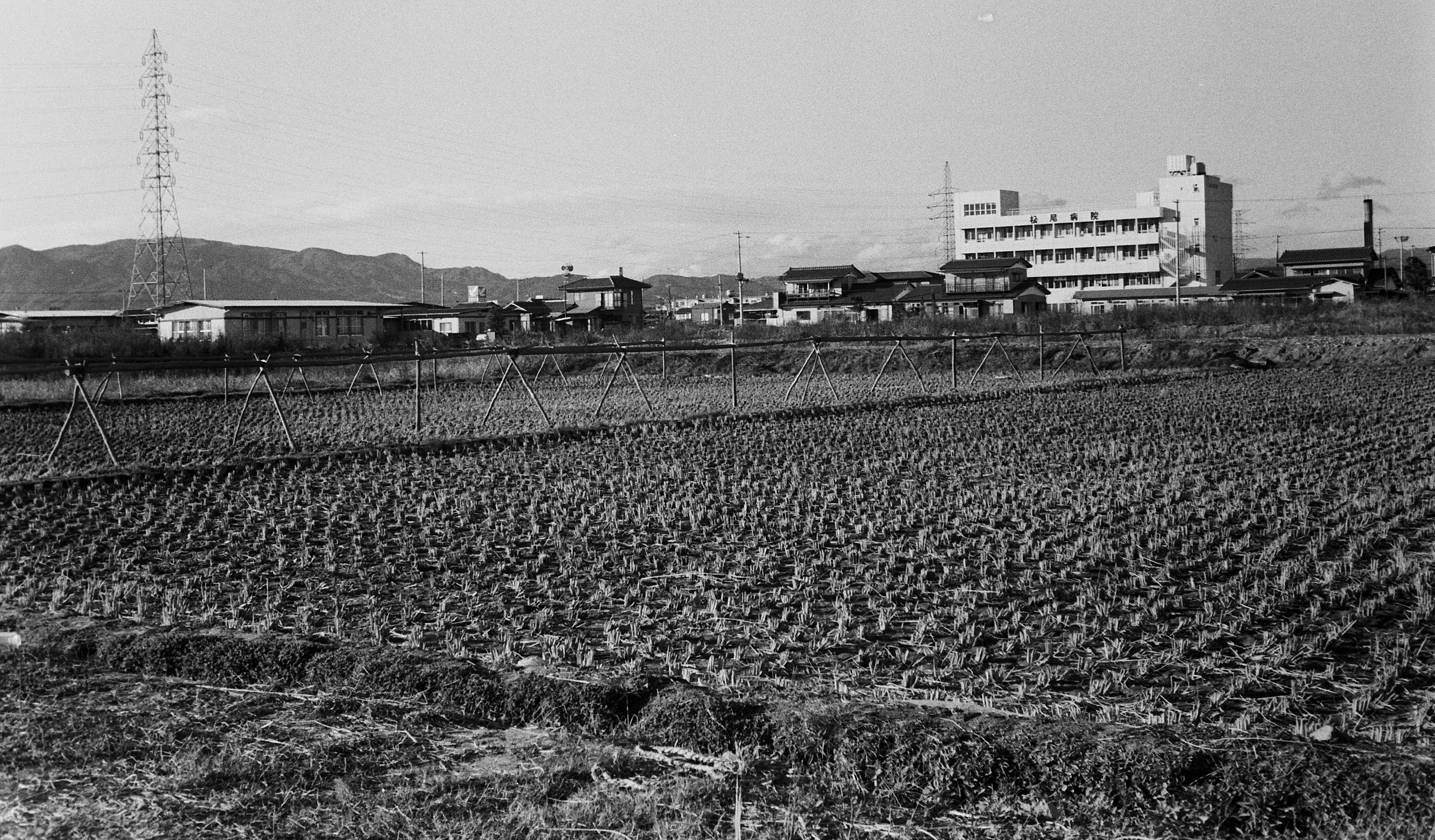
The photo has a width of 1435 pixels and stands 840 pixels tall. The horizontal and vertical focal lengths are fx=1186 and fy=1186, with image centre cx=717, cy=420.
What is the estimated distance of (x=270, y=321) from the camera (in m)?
43.8

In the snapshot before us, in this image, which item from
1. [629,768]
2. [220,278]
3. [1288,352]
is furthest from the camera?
[220,278]

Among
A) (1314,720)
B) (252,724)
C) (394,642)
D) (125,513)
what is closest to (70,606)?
(394,642)

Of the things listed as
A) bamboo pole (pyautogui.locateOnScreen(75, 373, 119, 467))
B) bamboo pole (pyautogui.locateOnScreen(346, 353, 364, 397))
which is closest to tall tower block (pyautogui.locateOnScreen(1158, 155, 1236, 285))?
bamboo pole (pyautogui.locateOnScreen(346, 353, 364, 397))

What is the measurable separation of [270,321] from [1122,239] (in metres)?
43.0

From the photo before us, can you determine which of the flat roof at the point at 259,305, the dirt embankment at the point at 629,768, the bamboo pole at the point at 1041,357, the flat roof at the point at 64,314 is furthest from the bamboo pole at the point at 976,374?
the flat roof at the point at 64,314

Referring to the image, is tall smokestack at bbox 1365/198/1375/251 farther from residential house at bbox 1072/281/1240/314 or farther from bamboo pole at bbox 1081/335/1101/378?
bamboo pole at bbox 1081/335/1101/378

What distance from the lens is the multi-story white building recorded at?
206ft

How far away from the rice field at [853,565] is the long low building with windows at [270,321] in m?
31.8

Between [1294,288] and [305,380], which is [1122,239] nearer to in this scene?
[1294,288]

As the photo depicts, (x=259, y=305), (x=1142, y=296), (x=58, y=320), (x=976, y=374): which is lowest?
(x=976, y=374)

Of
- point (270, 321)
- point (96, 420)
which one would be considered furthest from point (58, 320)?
point (96, 420)

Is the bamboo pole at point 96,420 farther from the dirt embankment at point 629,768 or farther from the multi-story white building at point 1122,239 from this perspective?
the multi-story white building at point 1122,239

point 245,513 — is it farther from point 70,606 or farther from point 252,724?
point 252,724

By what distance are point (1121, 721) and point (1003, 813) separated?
36.0 inches
